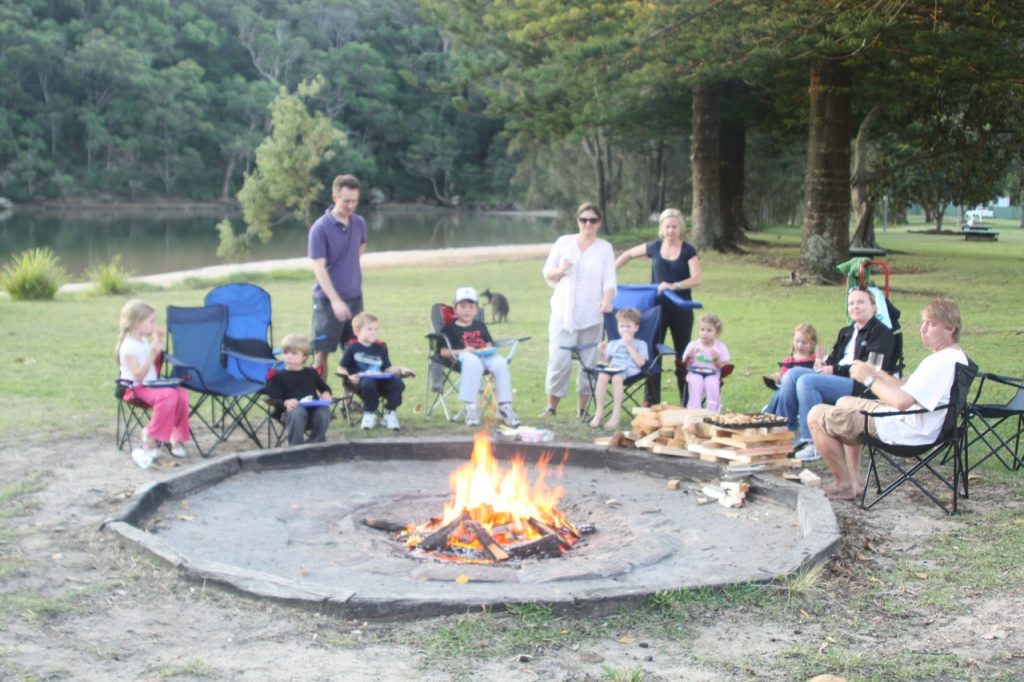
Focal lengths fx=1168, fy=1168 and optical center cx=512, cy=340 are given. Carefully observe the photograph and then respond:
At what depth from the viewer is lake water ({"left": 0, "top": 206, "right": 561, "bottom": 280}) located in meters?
39.0

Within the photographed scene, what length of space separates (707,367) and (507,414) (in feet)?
4.52

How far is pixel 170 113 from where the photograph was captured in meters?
71.2

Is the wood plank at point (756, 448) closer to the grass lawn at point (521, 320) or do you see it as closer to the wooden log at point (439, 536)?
the grass lawn at point (521, 320)

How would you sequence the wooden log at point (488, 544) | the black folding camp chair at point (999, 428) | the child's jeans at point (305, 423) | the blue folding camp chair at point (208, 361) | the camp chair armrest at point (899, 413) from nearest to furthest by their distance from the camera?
the wooden log at point (488, 544) < the camp chair armrest at point (899, 413) < the black folding camp chair at point (999, 428) < the child's jeans at point (305, 423) < the blue folding camp chair at point (208, 361)

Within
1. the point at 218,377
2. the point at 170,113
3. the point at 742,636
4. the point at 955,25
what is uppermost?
the point at 170,113

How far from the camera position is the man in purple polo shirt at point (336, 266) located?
26.5 feet

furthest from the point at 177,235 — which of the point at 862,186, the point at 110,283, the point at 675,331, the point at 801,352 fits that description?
the point at 801,352

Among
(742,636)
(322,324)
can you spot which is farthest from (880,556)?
(322,324)

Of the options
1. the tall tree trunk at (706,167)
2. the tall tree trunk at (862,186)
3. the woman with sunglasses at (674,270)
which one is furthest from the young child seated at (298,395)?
the tall tree trunk at (862,186)

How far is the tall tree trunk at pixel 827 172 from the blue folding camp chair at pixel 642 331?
1028 cm

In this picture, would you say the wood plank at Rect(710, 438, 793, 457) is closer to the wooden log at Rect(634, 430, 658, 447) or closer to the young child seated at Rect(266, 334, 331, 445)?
the wooden log at Rect(634, 430, 658, 447)

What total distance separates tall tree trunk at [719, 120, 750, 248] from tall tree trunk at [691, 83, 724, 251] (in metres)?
2.20

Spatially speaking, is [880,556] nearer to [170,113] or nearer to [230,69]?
[170,113]

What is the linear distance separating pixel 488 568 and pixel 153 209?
7095cm
